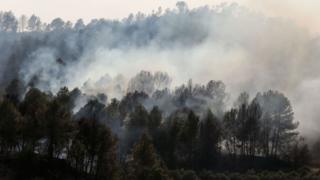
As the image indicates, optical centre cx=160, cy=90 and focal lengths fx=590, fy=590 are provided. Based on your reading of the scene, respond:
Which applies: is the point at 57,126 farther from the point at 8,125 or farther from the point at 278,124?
the point at 278,124

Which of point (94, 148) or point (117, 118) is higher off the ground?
point (117, 118)

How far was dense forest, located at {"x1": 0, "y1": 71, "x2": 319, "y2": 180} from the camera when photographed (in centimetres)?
7906

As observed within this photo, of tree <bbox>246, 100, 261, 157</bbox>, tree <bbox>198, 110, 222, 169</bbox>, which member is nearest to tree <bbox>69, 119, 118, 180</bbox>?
tree <bbox>198, 110, 222, 169</bbox>

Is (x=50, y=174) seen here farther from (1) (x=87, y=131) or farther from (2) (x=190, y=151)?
(2) (x=190, y=151)

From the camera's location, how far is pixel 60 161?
266 ft

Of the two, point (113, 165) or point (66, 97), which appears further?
point (66, 97)

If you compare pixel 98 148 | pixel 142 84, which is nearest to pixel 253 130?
pixel 98 148

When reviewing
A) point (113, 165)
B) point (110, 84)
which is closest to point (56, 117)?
point (113, 165)

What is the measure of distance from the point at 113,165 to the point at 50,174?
8.39 m

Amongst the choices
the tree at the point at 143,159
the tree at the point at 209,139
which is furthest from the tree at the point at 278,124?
the tree at the point at 143,159

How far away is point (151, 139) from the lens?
322ft

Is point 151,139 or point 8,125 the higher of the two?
point 151,139

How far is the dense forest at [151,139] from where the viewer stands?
79.1 meters

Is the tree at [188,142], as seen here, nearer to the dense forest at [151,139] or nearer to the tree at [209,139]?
the dense forest at [151,139]
